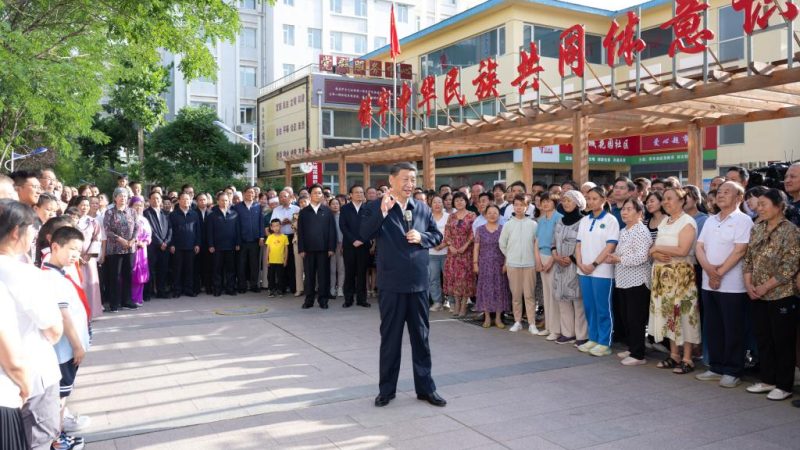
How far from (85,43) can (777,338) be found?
9535 millimetres

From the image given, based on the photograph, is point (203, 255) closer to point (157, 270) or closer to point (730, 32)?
point (157, 270)

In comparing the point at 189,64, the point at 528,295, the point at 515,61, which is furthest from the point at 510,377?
the point at 515,61

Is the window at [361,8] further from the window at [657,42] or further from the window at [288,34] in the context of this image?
the window at [657,42]

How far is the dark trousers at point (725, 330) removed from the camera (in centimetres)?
513

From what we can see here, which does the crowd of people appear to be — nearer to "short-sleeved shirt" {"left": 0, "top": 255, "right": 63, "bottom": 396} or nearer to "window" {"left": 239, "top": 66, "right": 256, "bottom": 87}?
"short-sleeved shirt" {"left": 0, "top": 255, "right": 63, "bottom": 396}

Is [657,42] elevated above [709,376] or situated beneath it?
elevated above

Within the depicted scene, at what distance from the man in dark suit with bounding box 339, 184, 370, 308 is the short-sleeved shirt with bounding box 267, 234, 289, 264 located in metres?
1.31

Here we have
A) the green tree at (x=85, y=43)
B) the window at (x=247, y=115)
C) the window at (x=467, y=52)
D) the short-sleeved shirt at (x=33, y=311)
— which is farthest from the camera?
the window at (x=247, y=115)

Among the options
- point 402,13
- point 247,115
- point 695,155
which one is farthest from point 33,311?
point 402,13

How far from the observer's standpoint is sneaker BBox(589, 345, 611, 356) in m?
6.26

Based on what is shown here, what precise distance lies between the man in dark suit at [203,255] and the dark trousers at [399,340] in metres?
6.74

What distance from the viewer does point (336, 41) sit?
1502 inches

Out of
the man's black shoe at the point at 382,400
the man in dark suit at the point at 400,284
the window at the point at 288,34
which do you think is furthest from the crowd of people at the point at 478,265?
the window at the point at 288,34

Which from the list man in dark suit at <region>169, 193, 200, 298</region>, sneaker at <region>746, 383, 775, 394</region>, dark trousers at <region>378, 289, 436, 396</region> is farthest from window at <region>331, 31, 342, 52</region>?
sneaker at <region>746, 383, 775, 394</region>
